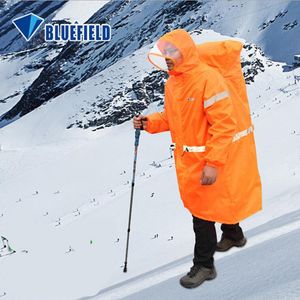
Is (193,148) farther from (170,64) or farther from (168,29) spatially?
(168,29)

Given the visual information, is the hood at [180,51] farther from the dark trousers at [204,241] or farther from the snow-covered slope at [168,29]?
the snow-covered slope at [168,29]

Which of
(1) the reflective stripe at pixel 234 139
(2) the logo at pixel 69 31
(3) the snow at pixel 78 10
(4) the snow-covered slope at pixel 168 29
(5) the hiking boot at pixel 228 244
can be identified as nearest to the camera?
(1) the reflective stripe at pixel 234 139

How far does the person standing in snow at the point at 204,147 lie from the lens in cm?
310

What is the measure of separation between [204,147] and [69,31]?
73.6 meters

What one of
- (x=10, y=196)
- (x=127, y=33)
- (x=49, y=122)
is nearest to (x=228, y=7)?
(x=127, y=33)

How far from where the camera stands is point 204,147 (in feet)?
10.4

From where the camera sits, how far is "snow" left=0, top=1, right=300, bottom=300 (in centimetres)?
345

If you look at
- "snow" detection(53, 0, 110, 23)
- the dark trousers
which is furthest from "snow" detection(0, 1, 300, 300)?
"snow" detection(53, 0, 110, 23)

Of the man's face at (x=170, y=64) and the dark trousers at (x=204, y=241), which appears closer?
the man's face at (x=170, y=64)

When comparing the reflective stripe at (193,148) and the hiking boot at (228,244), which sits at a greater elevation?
the reflective stripe at (193,148)

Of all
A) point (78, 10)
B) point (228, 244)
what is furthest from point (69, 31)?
point (228, 244)

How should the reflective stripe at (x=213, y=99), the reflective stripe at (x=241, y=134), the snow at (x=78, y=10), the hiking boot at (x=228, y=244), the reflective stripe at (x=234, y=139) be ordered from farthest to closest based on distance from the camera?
the snow at (x=78, y=10)
the hiking boot at (x=228, y=244)
the reflective stripe at (x=241, y=134)
the reflective stripe at (x=234, y=139)
the reflective stripe at (x=213, y=99)

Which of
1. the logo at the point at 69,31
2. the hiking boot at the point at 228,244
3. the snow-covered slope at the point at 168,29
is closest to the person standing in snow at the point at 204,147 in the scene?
the hiking boot at the point at 228,244

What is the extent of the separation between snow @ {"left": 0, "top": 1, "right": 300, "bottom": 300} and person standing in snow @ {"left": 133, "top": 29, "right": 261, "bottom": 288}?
373 millimetres
